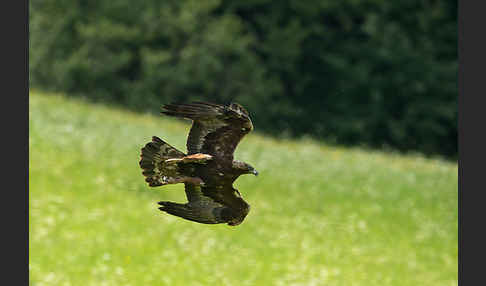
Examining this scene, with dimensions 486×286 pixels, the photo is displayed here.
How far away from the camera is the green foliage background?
2382 cm

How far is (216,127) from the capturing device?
1.75 metres

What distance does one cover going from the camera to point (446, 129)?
27281 millimetres

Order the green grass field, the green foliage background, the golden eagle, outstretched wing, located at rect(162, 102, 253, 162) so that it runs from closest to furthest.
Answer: the golden eagle, outstretched wing, located at rect(162, 102, 253, 162), the green grass field, the green foliage background

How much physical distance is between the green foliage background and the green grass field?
26.5ft

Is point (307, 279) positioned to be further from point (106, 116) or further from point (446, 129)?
point (446, 129)

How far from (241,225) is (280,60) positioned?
1518 cm

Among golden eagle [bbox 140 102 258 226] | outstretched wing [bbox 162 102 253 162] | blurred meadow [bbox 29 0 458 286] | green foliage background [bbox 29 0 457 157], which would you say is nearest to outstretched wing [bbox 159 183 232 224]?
golden eagle [bbox 140 102 258 226]

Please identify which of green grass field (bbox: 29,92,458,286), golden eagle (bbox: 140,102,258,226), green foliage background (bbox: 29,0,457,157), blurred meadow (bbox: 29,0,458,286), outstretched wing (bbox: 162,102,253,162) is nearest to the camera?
golden eagle (bbox: 140,102,258,226)

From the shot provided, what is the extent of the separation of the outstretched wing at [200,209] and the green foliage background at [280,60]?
21081 millimetres

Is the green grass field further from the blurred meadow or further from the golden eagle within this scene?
the golden eagle

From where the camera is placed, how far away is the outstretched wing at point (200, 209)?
5.18 feet

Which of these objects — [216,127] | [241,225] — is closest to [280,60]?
[241,225]

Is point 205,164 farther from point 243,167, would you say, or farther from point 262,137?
point 262,137

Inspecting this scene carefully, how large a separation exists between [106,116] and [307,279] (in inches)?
325
